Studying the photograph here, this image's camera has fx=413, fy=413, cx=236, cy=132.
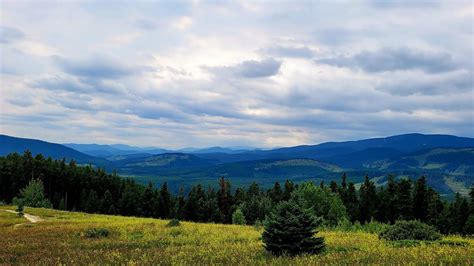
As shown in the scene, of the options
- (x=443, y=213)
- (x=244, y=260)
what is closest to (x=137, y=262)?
(x=244, y=260)

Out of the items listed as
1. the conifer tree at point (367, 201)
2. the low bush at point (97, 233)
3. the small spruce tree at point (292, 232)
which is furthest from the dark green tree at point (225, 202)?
the small spruce tree at point (292, 232)

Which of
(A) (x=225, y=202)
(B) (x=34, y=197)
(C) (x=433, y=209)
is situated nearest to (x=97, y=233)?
(B) (x=34, y=197)

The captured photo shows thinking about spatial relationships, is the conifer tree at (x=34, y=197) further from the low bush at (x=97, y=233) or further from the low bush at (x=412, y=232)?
the low bush at (x=412, y=232)

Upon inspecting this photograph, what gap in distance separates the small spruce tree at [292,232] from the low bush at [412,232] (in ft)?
24.7

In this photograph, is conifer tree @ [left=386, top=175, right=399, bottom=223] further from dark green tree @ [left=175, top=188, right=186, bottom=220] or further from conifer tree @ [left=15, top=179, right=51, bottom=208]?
conifer tree @ [left=15, top=179, right=51, bottom=208]

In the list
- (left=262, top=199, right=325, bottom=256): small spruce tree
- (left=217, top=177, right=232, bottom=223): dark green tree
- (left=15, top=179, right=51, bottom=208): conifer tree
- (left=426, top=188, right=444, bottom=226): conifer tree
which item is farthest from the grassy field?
(left=217, top=177, right=232, bottom=223): dark green tree

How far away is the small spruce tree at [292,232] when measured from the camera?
688 inches

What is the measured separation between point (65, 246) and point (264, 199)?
95204mm

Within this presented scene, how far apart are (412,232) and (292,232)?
9.29 m

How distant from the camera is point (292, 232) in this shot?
57.5 ft

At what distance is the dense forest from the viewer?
89688 millimetres

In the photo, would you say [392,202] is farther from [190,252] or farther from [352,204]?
[190,252]

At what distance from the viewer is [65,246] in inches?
898

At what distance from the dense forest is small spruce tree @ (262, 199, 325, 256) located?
68342 millimetres
